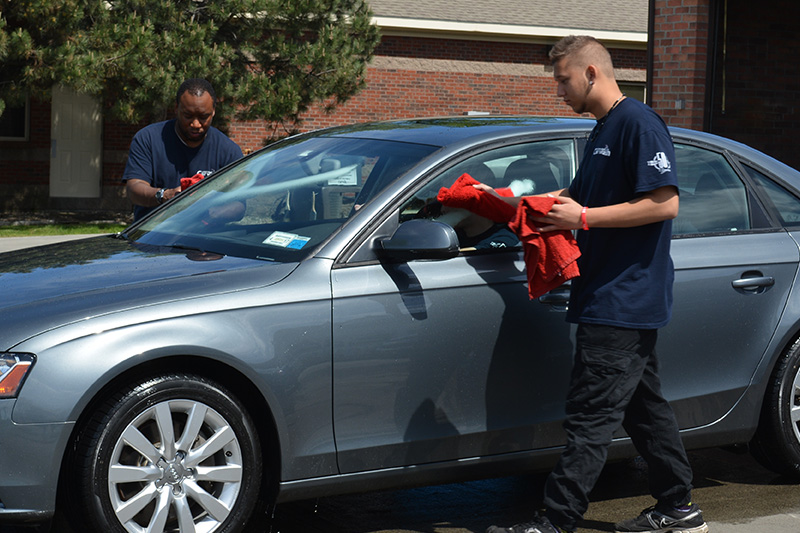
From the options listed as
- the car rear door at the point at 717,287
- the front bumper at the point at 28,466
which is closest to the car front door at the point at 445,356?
the car rear door at the point at 717,287

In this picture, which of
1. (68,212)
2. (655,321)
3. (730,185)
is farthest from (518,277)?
(68,212)

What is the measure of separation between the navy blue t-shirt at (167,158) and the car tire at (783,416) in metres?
3.14

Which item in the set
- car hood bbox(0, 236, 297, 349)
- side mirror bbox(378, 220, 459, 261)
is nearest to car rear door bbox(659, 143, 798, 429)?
side mirror bbox(378, 220, 459, 261)

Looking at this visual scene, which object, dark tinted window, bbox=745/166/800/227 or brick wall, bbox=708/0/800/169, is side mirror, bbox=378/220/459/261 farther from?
brick wall, bbox=708/0/800/169

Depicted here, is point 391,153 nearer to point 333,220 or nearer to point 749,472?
point 333,220

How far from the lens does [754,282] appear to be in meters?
4.67

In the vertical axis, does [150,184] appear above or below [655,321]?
above

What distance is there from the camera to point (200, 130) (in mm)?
6051

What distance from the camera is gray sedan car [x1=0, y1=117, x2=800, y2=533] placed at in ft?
11.6

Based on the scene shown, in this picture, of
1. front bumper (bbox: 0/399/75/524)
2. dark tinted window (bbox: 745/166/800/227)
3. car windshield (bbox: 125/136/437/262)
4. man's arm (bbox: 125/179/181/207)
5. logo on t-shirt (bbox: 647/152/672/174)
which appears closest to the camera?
front bumper (bbox: 0/399/75/524)

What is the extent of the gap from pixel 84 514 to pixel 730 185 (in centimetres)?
315

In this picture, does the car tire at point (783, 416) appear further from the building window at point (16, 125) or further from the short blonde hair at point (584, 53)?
the building window at point (16, 125)

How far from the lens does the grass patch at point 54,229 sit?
16.3 meters

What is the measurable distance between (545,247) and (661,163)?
517 mm
